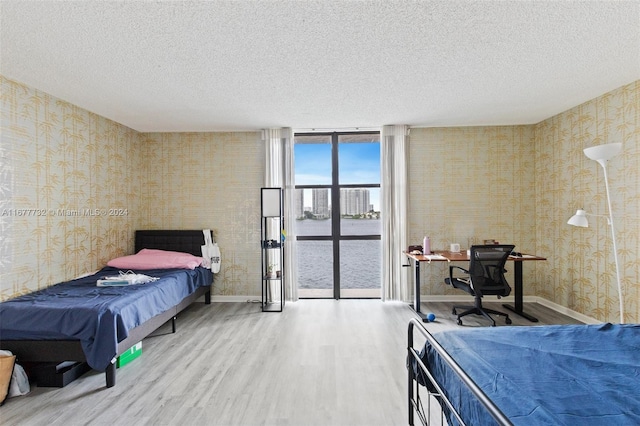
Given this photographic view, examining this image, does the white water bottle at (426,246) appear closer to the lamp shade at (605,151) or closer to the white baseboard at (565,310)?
the white baseboard at (565,310)

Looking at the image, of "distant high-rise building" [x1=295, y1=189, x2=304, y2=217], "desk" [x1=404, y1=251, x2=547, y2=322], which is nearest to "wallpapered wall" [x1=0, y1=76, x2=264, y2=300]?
"distant high-rise building" [x1=295, y1=189, x2=304, y2=217]

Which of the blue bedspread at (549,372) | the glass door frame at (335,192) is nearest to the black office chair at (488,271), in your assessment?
the glass door frame at (335,192)

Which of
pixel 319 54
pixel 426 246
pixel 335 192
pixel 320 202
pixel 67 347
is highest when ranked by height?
pixel 319 54

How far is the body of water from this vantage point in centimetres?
482

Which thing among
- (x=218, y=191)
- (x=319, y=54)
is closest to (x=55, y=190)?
(x=218, y=191)

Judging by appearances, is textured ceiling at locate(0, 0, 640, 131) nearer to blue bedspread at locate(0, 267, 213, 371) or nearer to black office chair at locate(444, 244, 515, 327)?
black office chair at locate(444, 244, 515, 327)

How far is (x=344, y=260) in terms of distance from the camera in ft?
29.6

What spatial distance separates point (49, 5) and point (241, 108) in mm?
1976

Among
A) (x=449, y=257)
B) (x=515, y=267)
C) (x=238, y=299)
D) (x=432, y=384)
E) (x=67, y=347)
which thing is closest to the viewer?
(x=432, y=384)

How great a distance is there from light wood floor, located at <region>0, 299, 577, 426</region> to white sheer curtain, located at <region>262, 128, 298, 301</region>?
843 millimetres

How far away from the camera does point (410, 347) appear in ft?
6.23

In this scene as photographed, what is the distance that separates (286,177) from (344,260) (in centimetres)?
497

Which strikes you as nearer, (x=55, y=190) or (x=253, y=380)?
(x=253, y=380)

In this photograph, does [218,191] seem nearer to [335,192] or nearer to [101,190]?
[101,190]
